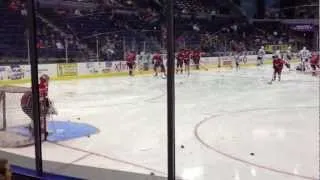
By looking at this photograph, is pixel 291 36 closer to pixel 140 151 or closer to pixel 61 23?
pixel 61 23

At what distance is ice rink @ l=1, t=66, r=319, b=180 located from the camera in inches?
124

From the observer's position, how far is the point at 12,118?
4.58m

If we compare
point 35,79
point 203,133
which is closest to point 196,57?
point 203,133

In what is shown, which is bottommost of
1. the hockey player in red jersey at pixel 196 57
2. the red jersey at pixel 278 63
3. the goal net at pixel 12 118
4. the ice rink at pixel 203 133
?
the ice rink at pixel 203 133

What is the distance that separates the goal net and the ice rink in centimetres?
30

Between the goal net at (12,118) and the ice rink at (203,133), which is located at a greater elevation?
the goal net at (12,118)

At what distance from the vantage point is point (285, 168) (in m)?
3.13

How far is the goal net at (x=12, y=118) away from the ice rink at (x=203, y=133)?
301 mm

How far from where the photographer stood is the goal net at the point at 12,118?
3.99 m

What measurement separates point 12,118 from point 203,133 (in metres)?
1.75

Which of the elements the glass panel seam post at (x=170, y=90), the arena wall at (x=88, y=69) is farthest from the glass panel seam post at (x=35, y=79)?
the arena wall at (x=88, y=69)

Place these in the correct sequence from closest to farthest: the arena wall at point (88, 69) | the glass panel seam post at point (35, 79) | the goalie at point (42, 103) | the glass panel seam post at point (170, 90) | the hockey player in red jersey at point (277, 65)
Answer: the glass panel seam post at point (170, 90), the glass panel seam post at point (35, 79), the goalie at point (42, 103), the arena wall at point (88, 69), the hockey player in red jersey at point (277, 65)

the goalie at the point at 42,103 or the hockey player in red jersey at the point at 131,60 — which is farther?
the hockey player in red jersey at the point at 131,60

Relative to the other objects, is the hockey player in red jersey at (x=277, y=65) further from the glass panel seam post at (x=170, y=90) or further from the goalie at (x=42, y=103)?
the glass panel seam post at (x=170, y=90)
